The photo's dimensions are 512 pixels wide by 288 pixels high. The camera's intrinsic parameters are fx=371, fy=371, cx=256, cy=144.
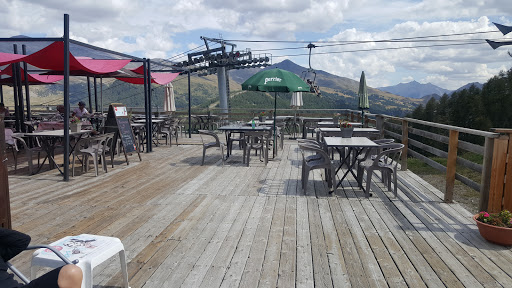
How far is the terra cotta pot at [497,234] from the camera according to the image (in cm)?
298

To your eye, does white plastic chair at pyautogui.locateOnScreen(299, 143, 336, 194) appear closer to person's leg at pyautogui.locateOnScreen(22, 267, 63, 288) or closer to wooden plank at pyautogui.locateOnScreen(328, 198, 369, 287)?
wooden plank at pyautogui.locateOnScreen(328, 198, 369, 287)

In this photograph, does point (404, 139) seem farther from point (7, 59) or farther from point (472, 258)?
point (7, 59)

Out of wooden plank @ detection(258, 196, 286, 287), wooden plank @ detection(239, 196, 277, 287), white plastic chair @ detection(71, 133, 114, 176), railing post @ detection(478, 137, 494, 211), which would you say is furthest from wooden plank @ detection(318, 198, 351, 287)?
white plastic chair @ detection(71, 133, 114, 176)

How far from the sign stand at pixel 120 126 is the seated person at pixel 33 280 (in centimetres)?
499

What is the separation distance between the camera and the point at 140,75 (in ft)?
30.1

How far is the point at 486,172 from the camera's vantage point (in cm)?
359

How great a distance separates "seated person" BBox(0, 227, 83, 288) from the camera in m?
1.45

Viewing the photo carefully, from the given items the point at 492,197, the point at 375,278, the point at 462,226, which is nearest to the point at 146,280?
the point at 375,278

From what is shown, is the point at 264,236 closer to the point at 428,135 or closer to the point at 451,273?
the point at 451,273

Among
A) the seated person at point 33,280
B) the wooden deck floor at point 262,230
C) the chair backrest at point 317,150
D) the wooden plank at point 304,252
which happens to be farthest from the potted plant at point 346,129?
the seated person at point 33,280

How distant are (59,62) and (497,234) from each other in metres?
7.53

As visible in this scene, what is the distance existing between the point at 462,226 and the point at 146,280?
2892mm

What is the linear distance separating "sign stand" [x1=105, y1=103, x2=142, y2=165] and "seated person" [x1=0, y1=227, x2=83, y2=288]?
4987 millimetres

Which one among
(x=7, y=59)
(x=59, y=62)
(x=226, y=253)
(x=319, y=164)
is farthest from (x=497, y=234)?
(x=7, y=59)
